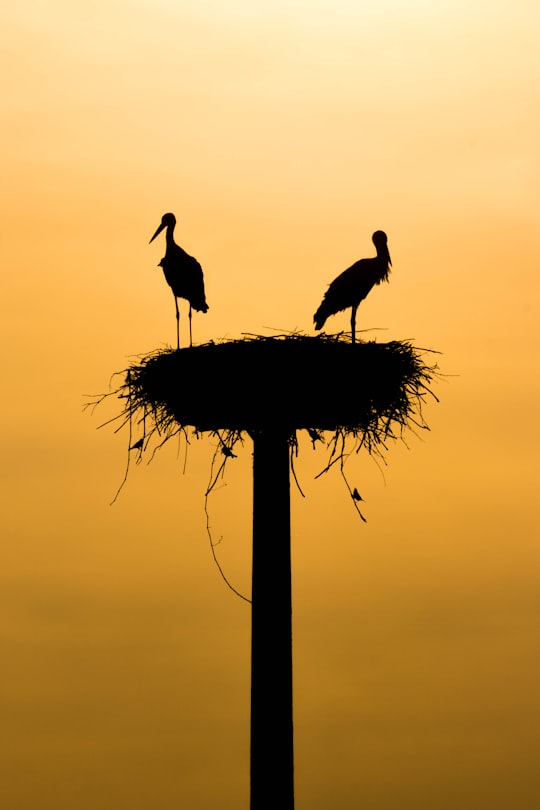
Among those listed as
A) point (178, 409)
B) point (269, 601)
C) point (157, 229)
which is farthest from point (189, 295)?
point (269, 601)

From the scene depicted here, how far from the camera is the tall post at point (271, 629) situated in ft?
27.0

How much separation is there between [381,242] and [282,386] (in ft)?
10.6

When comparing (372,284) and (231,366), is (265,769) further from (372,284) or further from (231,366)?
(372,284)

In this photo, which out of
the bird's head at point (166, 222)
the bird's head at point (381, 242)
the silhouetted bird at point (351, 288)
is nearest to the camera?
the silhouetted bird at point (351, 288)

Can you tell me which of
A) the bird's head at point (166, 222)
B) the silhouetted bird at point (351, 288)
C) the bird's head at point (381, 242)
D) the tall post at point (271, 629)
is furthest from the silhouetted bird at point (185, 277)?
the tall post at point (271, 629)

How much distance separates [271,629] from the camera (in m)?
8.52

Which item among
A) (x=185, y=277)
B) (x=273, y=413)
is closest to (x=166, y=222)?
(x=185, y=277)

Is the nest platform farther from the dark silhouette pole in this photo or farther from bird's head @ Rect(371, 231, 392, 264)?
bird's head @ Rect(371, 231, 392, 264)

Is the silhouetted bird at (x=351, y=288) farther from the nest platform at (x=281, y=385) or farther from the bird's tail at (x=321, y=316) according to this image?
the nest platform at (x=281, y=385)

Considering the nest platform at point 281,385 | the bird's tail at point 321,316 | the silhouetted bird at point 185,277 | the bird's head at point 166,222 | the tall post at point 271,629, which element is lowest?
the tall post at point 271,629

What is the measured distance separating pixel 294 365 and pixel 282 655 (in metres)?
1.86

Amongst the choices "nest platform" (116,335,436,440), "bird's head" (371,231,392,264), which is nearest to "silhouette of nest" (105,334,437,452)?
"nest platform" (116,335,436,440)

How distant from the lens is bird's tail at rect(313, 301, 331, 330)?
35.3 ft

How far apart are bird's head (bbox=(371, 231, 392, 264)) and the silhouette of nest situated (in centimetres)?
231
